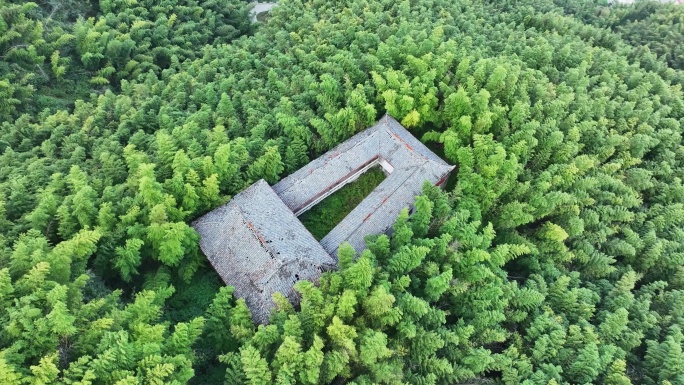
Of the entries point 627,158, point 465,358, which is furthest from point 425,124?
point 465,358

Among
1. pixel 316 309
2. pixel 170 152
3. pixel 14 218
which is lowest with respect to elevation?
pixel 316 309

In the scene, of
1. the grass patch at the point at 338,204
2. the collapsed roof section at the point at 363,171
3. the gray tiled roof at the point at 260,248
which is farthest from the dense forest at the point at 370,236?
the grass patch at the point at 338,204

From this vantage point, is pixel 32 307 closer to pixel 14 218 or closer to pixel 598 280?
pixel 14 218

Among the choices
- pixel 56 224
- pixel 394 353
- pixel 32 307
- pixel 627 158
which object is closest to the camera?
pixel 32 307

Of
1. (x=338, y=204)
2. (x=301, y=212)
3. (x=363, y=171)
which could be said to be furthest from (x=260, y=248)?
(x=363, y=171)

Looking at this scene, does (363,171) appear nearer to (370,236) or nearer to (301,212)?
(301,212)

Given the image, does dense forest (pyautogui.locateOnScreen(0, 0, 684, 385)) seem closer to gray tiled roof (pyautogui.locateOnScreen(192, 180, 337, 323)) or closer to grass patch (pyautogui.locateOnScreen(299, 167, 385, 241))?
gray tiled roof (pyautogui.locateOnScreen(192, 180, 337, 323))
